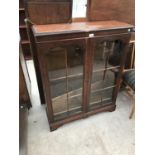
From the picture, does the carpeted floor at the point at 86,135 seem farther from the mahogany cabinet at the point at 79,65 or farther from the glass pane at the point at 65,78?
the glass pane at the point at 65,78

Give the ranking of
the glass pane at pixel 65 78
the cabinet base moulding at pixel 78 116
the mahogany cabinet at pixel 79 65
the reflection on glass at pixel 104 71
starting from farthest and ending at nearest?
the cabinet base moulding at pixel 78 116
the reflection on glass at pixel 104 71
the glass pane at pixel 65 78
the mahogany cabinet at pixel 79 65

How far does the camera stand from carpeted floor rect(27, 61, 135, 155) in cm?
145

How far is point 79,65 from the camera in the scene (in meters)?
1.41

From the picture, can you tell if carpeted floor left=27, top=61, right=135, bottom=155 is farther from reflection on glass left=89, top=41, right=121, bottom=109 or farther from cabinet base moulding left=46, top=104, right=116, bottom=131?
reflection on glass left=89, top=41, right=121, bottom=109

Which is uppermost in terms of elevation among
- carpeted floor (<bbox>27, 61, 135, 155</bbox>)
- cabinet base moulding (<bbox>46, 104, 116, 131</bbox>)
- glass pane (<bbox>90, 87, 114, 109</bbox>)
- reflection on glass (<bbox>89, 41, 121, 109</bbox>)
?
reflection on glass (<bbox>89, 41, 121, 109</bbox>)

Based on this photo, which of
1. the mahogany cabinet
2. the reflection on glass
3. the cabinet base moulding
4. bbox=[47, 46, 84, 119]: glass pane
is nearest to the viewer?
the mahogany cabinet

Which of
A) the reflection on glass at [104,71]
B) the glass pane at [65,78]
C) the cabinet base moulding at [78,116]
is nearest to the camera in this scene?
the glass pane at [65,78]

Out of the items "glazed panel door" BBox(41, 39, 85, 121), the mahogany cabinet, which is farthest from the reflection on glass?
"glazed panel door" BBox(41, 39, 85, 121)

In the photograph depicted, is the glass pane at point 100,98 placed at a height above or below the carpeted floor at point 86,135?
above

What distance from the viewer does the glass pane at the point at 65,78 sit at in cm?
131

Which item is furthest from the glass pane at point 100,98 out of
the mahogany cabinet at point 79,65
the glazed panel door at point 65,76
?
the glazed panel door at point 65,76
